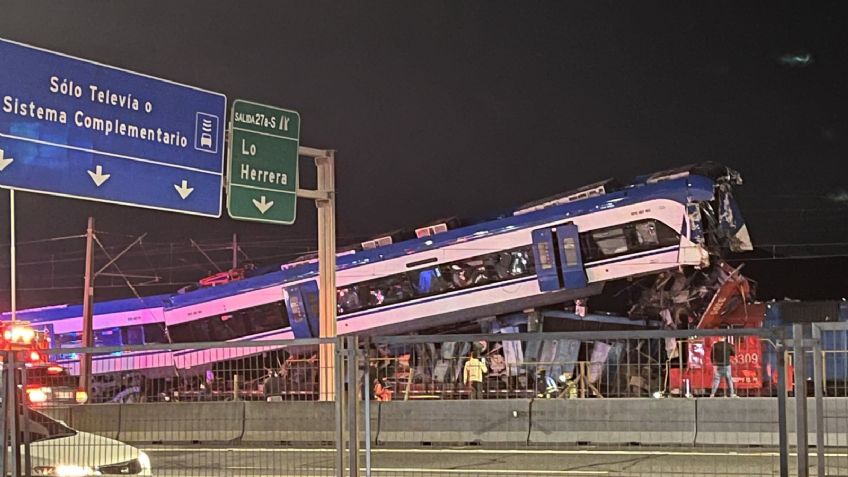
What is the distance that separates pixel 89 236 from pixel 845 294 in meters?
41.7

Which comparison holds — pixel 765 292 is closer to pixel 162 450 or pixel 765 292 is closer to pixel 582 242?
Result: pixel 582 242

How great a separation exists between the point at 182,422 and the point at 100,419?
4.67 ft

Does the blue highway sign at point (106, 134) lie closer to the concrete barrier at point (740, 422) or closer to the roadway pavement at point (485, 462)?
the roadway pavement at point (485, 462)

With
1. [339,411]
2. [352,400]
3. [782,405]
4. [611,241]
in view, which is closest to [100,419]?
[339,411]

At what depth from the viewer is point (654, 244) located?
938 inches

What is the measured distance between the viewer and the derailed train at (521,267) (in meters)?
23.5

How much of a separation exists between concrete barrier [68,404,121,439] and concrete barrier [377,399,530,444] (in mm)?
3261

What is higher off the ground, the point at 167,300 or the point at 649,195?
the point at 649,195

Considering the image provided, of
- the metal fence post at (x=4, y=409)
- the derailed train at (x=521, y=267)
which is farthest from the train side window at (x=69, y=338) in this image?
the metal fence post at (x=4, y=409)

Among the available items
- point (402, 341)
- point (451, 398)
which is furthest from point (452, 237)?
point (402, 341)

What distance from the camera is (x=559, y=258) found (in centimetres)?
2488

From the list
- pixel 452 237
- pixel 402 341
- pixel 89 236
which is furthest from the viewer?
pixel 89 236

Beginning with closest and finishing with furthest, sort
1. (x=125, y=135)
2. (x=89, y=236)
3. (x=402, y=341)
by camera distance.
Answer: (x=402, y=341)
(x=125, y=135)
(x=89, y=236)

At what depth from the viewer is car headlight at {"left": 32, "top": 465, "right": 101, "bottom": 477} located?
9242mm
